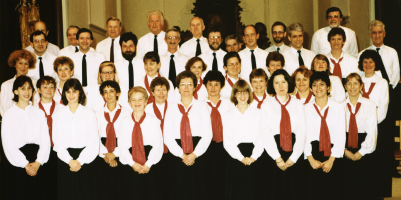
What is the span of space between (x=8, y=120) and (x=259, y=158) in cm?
248

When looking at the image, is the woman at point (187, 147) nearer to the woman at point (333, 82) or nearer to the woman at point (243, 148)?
the woman at point (243, 148)

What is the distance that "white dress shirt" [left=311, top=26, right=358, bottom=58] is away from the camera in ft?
18.4

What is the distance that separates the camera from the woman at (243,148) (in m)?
3.66

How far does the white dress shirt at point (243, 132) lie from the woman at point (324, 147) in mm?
509

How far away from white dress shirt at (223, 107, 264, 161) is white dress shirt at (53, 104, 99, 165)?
4.18 ft

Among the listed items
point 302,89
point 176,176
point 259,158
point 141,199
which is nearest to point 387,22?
point 302,89

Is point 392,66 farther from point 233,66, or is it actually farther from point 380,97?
point 233,66

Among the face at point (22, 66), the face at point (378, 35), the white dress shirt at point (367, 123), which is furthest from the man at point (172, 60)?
the face at point (378, 35)

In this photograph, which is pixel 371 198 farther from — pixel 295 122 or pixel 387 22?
pixel 387 22

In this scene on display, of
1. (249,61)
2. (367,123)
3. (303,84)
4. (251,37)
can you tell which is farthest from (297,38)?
(367,123)

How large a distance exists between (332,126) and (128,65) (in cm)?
260

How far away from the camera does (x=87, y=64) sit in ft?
16.4

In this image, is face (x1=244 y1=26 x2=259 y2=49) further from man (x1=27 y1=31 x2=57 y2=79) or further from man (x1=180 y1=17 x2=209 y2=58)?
man (x1=27 y1=31 x2=57 y2=79)

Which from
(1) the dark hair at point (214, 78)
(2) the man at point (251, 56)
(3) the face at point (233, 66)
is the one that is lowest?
(1) the dark hair at point (214, 78)
